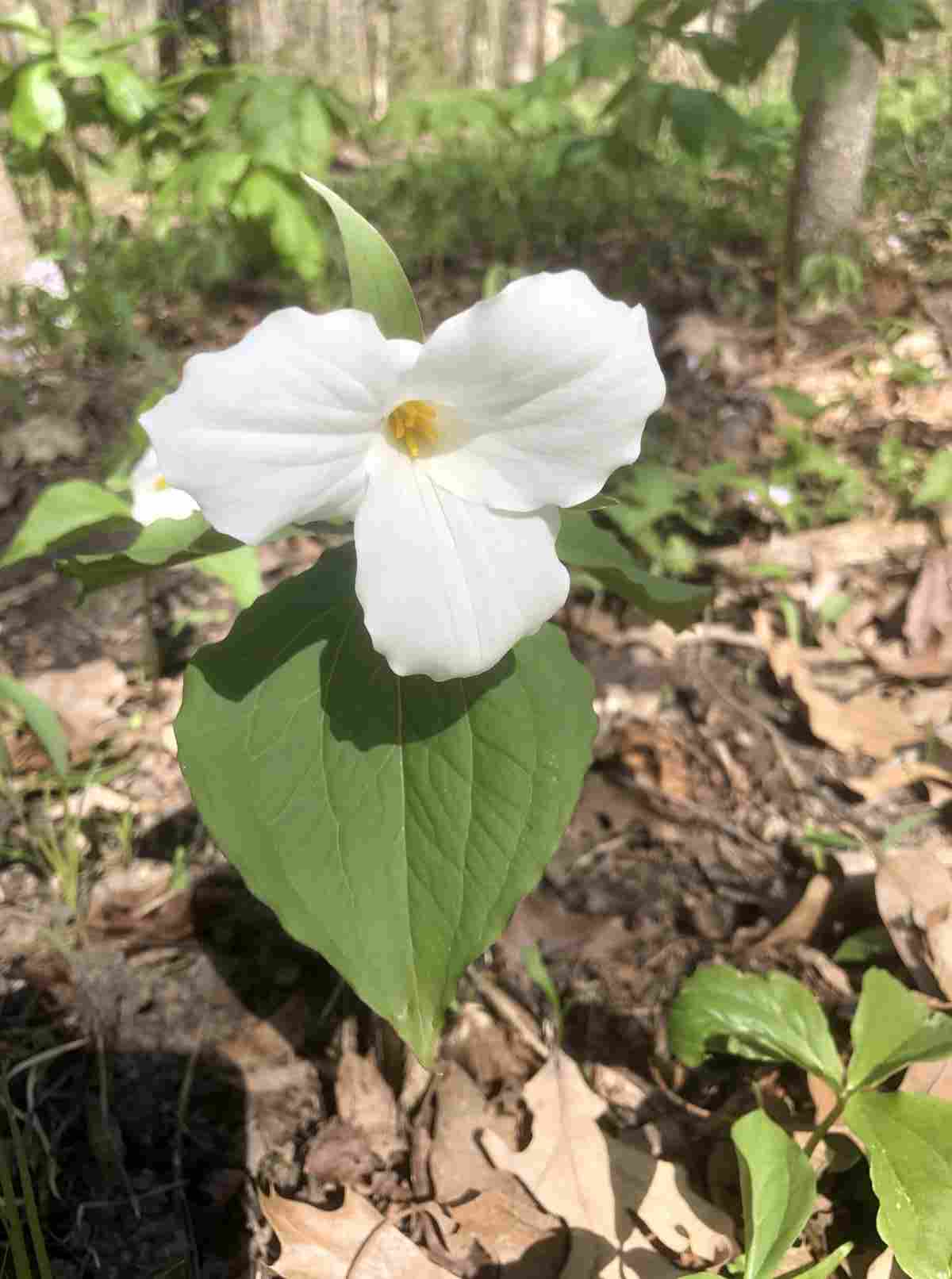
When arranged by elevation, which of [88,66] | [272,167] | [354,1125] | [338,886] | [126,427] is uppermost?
[88,66]

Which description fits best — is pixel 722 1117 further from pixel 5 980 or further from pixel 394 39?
pixel 394 39

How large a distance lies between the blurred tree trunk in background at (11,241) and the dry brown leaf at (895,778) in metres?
3.29

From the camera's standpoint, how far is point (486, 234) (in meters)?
4.07

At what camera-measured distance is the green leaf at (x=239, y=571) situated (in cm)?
165

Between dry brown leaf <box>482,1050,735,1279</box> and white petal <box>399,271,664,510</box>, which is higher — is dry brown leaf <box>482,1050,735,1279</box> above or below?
below

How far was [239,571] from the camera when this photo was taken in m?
1.69

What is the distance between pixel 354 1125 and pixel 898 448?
2217mm

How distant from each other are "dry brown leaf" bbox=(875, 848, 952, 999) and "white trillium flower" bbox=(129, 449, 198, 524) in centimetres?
137

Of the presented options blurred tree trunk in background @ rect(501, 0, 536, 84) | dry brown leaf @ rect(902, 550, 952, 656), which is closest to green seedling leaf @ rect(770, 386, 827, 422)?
dry brown leaf @ rect(902, 550, 952, 656)

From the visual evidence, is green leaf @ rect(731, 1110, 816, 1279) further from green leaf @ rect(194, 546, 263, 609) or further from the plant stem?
green leaf @ rect(194, 546, 263, 609)

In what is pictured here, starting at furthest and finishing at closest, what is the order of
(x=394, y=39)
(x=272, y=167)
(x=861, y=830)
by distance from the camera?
1. (x=394, y=39)
2. (x=272, y=167)
3. (x=861, y=830)

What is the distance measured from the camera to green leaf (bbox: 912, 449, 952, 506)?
7.78ft

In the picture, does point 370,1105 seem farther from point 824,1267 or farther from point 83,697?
point 83,697

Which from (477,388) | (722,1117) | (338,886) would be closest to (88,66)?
(477,388)
